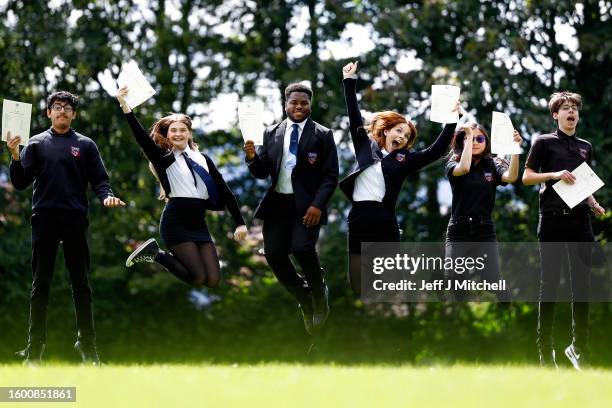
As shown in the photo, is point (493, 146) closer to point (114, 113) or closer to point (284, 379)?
point (284, 379)

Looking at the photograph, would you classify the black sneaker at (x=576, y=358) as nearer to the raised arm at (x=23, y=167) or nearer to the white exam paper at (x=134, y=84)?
the white exam paper at (x=134, y=84)

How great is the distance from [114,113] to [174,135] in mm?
9927

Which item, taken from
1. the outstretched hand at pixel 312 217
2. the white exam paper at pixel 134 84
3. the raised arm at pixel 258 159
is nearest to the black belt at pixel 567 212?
the outstretched hand at pixel 312 217

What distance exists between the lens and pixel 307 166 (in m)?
8.99

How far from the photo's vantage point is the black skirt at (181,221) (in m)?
9.16

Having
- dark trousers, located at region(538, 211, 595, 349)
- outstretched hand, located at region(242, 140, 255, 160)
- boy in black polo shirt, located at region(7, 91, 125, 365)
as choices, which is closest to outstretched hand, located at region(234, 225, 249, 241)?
outstretched hand, located at region(242, 140, 255, 160)

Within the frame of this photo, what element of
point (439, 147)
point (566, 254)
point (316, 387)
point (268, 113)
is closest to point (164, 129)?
point (439, 147)

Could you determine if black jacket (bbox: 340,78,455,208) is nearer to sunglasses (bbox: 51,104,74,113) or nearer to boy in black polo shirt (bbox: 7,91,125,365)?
boy in black polo shirt (bbox: 7,91,125,365)

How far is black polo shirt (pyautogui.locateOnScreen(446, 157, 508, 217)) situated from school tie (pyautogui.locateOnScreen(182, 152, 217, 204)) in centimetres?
230

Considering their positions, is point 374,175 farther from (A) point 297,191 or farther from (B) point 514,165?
(B) point 514,165

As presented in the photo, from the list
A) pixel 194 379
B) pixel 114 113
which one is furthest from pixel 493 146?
pixel 114 113

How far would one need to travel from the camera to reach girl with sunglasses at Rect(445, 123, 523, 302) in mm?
8992

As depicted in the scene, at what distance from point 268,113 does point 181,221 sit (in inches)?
355

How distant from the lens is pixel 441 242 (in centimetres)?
1759
